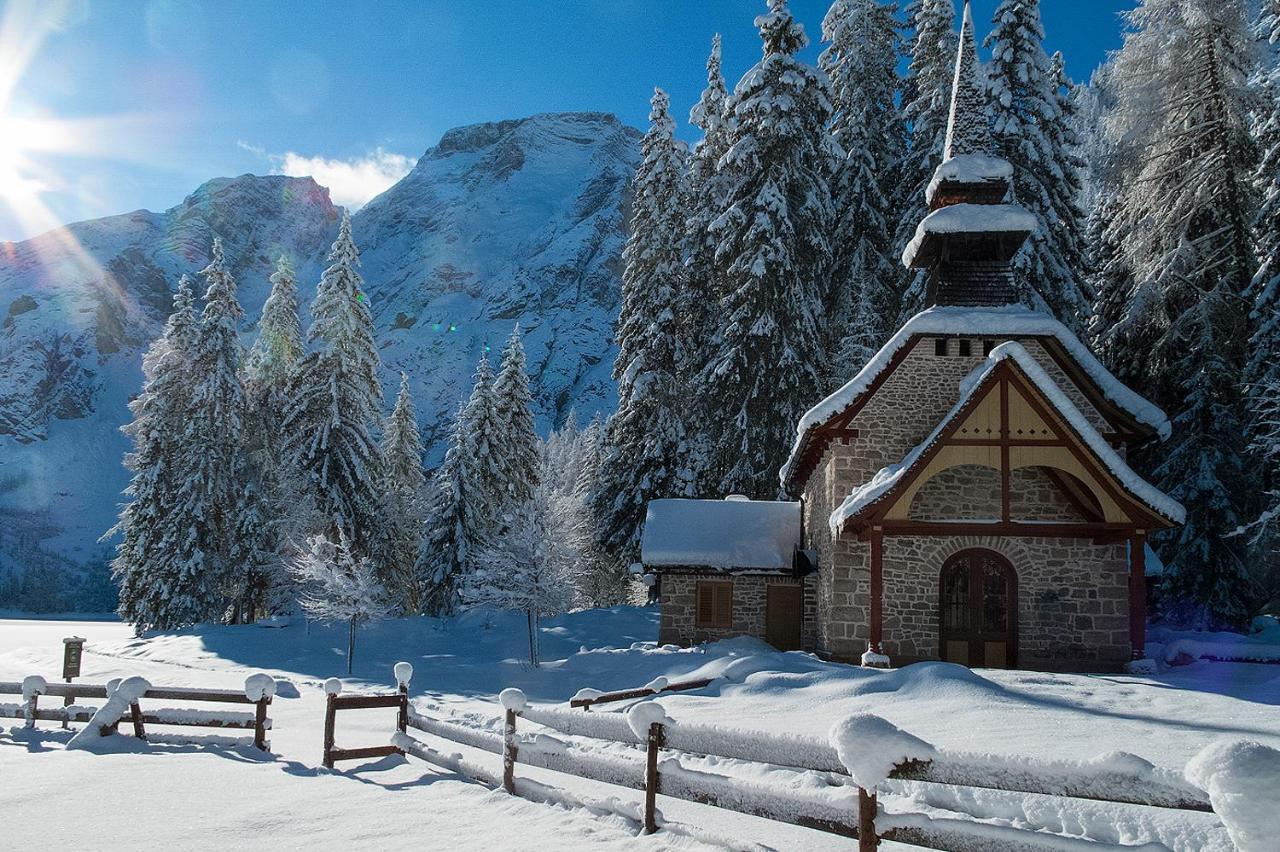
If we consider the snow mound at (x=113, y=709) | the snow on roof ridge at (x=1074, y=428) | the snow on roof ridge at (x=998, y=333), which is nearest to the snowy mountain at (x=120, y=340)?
the snow mound at (x=113, y=709)

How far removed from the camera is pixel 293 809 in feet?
25.0

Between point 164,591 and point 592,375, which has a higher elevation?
point 592,375

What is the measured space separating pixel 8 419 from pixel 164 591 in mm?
133922

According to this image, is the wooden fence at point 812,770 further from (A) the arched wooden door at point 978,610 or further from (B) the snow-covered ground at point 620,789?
(A) the arched wooden door at point 978,610

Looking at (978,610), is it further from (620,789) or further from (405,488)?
(405,488)

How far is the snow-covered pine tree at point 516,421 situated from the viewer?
40406 mm

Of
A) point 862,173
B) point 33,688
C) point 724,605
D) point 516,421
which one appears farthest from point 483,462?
point 33,688

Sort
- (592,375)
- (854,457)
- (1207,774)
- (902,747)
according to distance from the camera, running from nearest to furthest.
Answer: (1207,774) → (902,747) → (854,457) → (592,375)

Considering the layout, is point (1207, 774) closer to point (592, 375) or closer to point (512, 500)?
point (512, 500)

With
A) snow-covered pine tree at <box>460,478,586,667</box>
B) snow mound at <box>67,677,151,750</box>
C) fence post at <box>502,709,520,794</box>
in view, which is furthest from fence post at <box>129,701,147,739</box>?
snow-covered pine tree at <box>460,478,586,667</box>

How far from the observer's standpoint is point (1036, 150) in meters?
27.6

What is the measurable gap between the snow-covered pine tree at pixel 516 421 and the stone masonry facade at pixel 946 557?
23645 millimetres

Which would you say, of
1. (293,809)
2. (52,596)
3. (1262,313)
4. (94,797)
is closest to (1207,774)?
(293,809)

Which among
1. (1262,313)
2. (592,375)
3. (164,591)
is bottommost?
(164,591)
